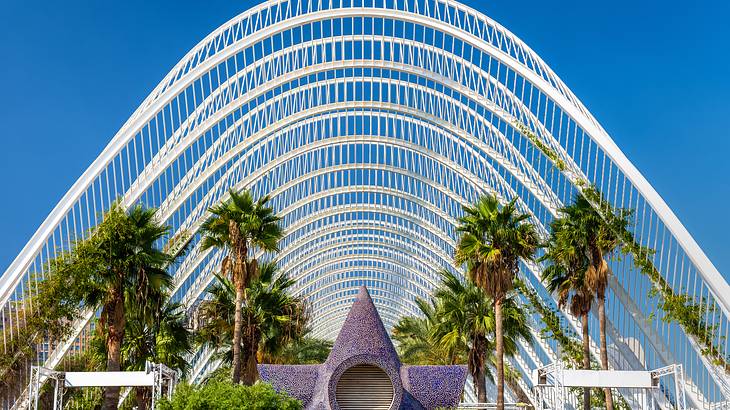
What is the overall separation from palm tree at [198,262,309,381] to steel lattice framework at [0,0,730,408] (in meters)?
5.01

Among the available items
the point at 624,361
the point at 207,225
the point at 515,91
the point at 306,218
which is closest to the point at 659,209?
the point at 515,91

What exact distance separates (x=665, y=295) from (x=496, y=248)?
265 inches

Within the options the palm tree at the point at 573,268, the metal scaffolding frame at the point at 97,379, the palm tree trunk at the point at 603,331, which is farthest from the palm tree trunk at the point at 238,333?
the palm tree trunk at the point at 603,331

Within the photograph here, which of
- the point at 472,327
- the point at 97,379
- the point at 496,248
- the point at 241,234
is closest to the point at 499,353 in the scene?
the point at 496,248

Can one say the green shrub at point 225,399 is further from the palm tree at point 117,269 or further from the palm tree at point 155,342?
the palm tree at point 155,342

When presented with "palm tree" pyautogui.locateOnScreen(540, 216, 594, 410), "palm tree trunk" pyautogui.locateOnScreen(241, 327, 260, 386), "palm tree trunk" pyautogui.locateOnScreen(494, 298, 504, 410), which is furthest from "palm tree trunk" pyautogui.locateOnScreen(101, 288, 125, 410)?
"palm tree" pyautogui.locateOnScreen(540, 216, 594, 410)

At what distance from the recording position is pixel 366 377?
1423 inches

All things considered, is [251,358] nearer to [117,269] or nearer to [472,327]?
[117,269]

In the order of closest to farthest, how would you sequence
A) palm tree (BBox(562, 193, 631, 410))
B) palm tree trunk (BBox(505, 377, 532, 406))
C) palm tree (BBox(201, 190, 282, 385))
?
palm tree (BBox(201, 190, 282, 385))
palm tree (BBox(562, 193, 631, 410))
palm tree trunk (BBox(505, 377, 532, 406))

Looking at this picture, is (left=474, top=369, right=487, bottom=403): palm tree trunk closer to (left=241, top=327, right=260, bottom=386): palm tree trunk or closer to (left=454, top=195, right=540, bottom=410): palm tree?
(left=454, top=195, right=540, bottom=410): palm tree

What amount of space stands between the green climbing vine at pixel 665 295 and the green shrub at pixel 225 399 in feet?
50.6

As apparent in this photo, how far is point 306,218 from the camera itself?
6669cm

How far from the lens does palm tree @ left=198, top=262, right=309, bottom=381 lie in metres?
40.7

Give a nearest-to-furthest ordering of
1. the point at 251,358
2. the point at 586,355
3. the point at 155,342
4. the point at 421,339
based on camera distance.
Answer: the point at 155,342, the point at 586,355, the point at 251,358, the point at 421,339
